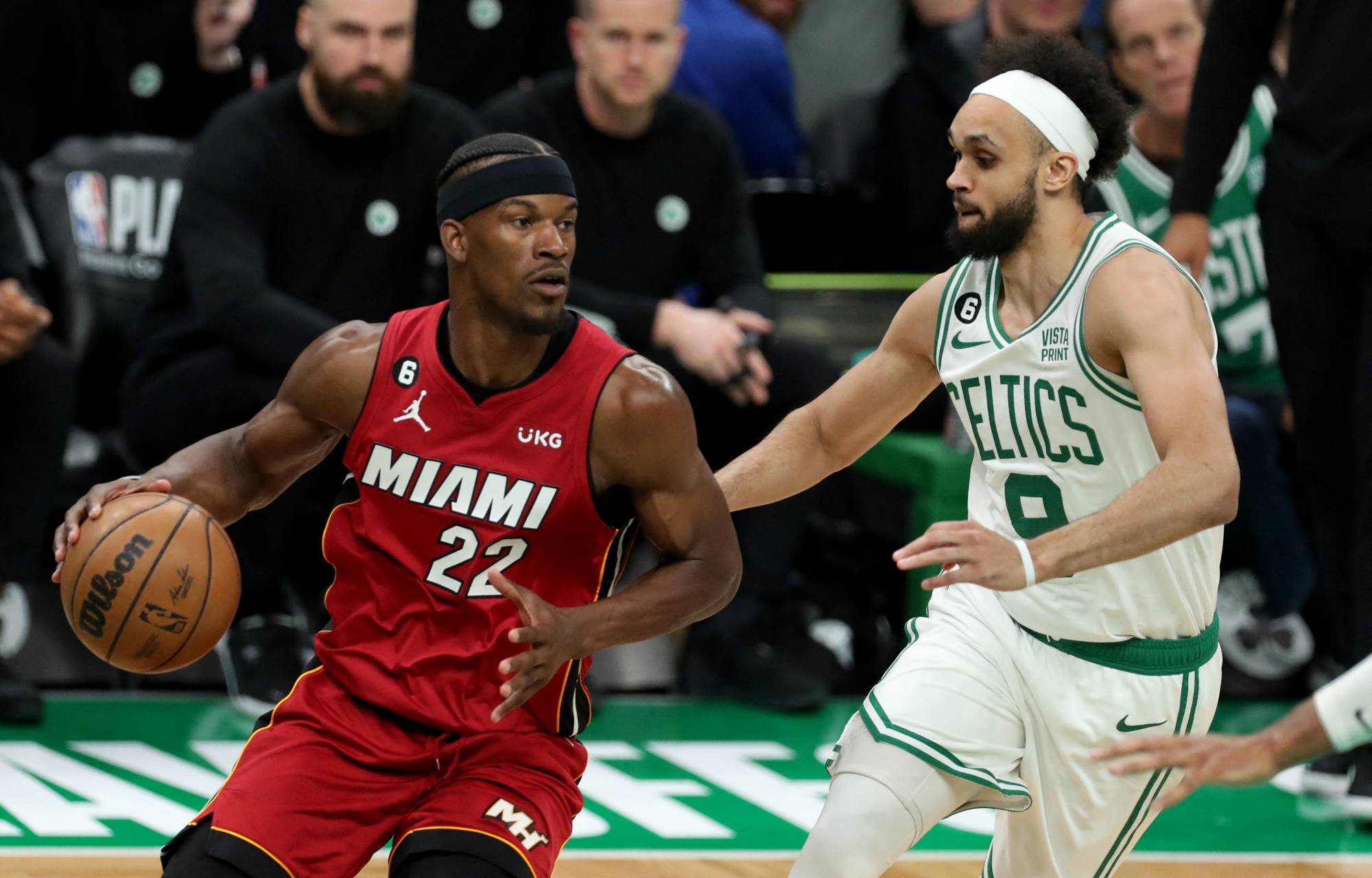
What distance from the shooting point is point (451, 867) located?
131 inches

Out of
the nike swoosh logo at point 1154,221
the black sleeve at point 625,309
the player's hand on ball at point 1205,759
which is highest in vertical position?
the player's hand on ball at point 1205,759

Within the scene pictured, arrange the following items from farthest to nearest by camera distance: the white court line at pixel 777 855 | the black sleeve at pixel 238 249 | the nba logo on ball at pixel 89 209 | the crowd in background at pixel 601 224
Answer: the nba logo on ball at pixel 89 209 → the black sleeve at pixel 238 249 → the crowd in background at pixel 601 224 → the white court line at pixel 777 855

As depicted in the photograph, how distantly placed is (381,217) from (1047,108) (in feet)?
10.00

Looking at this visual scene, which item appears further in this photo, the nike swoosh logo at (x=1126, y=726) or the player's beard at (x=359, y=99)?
the player's beard at (x=359, y=99)

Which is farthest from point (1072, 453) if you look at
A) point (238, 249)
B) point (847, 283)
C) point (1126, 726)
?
point (847, 283)

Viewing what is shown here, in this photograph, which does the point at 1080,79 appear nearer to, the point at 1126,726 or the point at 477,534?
the point at 1126,726

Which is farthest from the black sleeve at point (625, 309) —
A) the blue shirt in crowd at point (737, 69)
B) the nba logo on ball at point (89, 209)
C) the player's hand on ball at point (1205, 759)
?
the player's hand on ball at point (1205, 759)

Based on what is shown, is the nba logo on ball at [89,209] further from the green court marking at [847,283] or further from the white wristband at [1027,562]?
the white wristband at [1027,562]

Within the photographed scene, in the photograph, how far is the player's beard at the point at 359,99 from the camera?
6168 mm

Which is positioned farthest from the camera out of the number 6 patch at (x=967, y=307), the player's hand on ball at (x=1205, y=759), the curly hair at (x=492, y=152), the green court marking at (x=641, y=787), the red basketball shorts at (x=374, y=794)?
the green court marking at (x=641, y=787)

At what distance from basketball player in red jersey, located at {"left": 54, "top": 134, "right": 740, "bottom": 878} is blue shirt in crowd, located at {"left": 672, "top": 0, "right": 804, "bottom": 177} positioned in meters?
3.83

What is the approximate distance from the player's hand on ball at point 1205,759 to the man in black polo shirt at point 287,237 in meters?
3.73

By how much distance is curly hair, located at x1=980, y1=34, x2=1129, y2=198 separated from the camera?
3797 millimetres

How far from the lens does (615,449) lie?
3600 millimetres
